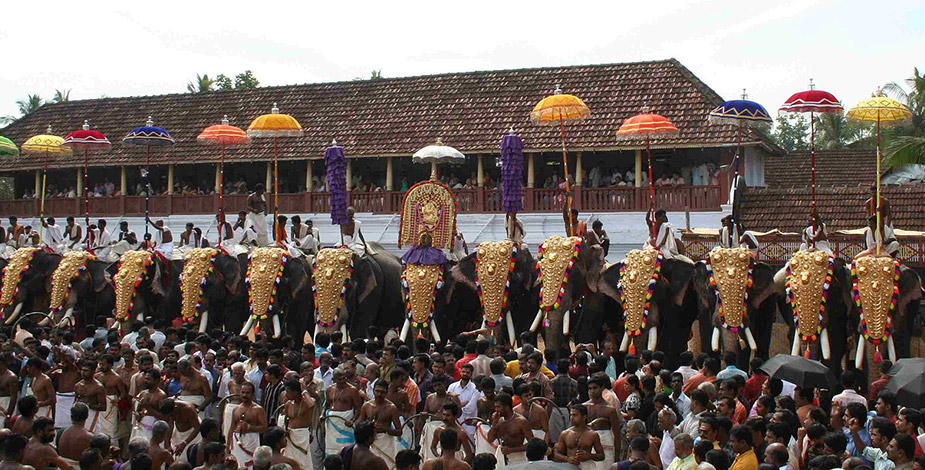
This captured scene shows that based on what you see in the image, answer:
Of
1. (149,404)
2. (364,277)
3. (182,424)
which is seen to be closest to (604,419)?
(182,424)

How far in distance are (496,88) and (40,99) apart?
31897mm

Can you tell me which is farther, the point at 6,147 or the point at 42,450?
the point at 6,147

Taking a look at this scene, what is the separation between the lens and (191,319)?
17578 millimetres

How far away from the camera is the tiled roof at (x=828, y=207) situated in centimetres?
2244

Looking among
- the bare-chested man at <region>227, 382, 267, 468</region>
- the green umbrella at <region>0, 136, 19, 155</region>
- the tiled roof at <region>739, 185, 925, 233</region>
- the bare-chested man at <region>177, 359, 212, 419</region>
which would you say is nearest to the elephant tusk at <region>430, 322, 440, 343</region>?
the bare-chested man at <region>177, 359, 212, 419</region>

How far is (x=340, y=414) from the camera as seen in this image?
991cm

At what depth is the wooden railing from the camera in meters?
24.2

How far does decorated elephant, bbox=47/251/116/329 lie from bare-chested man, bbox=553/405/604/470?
12.1 m

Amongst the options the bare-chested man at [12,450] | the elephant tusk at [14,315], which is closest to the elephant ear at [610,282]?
the bare-chested man at [12,450]

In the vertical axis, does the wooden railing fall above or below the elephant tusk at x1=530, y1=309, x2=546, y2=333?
above

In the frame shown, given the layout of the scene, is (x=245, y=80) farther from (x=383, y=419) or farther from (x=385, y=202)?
(x=383, y=419)

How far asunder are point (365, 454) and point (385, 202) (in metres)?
18.8

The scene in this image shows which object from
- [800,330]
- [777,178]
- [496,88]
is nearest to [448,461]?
[800,330]

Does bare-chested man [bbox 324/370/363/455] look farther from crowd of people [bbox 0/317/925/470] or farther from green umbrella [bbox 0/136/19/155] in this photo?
green umbrella [bbox 0/136/19/155]
